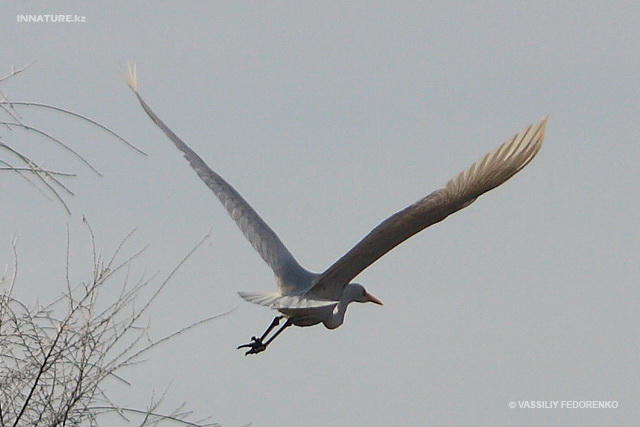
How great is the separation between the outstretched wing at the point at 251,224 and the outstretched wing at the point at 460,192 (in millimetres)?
702

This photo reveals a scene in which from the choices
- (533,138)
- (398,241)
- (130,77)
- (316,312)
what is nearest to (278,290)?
(316,312)

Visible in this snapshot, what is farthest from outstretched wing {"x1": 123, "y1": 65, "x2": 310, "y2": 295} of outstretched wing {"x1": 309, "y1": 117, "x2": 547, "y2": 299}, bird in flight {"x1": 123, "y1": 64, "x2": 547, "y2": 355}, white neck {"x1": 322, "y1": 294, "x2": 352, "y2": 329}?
outstretched wing {"x1": 309, "y1": 117, "x2": 547, "y2": 299}

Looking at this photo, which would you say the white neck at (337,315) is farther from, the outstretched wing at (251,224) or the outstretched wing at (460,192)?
the outstretched wing at (460,192)

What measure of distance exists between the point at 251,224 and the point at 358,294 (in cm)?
86

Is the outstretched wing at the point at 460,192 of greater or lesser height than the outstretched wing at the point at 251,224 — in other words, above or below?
below

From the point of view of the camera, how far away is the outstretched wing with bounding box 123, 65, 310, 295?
319 inches

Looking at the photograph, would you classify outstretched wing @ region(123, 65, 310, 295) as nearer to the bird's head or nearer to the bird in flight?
the bird in flight

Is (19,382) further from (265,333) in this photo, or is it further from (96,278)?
(265,333)

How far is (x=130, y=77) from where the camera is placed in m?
9.73

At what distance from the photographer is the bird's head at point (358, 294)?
8701 millimetres

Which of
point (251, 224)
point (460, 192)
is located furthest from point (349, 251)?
point (251, 224)

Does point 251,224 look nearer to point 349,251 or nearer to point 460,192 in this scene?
point 349,251

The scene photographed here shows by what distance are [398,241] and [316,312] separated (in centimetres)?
94

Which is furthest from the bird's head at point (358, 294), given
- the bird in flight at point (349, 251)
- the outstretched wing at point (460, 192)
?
the outstretched wing at point (460, 192)
